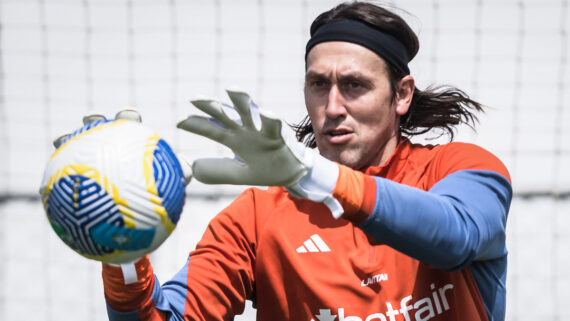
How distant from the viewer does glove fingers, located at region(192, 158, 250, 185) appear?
1.51m

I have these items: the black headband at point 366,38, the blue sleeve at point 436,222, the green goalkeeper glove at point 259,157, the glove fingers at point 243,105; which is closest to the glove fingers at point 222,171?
the green goalkeeper glove at point 259,157

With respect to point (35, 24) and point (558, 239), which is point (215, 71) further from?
point (558, 239)

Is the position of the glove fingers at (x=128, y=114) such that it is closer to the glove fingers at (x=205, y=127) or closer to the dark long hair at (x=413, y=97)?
the glove fingers at (x=205, y=127)

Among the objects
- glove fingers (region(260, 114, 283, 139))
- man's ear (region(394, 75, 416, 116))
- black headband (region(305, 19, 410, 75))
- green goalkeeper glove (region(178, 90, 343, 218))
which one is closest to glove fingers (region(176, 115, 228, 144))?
green goalkeeper glove (region(178, 90, 343, 218))

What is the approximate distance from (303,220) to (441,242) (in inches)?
24.2

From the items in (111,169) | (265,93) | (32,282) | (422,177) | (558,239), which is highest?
(111,169)

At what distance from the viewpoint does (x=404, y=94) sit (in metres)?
2.29

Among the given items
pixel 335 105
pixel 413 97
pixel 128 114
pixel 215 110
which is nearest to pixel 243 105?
pixel 215 110

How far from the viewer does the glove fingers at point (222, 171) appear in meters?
1.51

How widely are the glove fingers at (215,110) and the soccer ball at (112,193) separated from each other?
0.14m

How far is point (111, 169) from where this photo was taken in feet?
4.67

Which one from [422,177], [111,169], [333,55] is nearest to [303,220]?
[422,177]

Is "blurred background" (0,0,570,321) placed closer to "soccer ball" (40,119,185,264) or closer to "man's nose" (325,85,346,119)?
"man's nose" (325,85,346,119)

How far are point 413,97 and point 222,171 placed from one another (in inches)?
44.2
